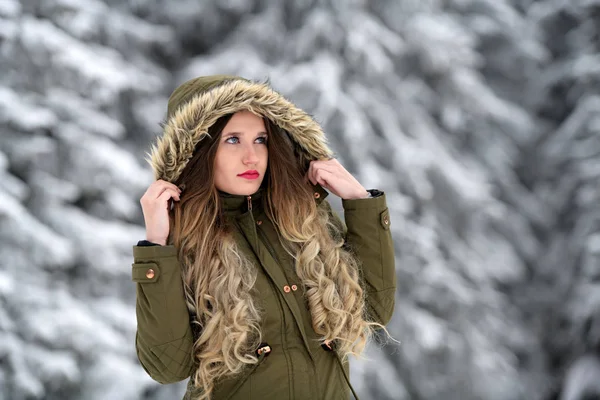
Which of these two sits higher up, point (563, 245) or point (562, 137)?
point (562, 137)

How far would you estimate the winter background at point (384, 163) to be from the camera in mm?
3842

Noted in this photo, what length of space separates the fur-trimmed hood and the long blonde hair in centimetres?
5

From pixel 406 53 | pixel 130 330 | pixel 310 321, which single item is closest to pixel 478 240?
pixel 406 53

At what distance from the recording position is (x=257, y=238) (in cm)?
189

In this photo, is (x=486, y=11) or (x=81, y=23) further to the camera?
(x=486, y=11)

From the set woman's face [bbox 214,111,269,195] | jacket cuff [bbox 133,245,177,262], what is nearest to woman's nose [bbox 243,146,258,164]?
woman's face [bbox 214,111,269,195]

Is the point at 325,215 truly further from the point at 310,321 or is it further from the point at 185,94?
the point at 185,94

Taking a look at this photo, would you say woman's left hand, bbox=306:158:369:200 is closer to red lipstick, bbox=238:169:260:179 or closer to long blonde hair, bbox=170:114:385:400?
long blonde hair, bbox=170:114:385:400

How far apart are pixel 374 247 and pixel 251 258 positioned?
0.35m

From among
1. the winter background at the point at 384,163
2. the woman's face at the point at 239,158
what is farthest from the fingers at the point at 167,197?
the winter background at the point at 384,163

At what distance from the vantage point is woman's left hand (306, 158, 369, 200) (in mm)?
1931

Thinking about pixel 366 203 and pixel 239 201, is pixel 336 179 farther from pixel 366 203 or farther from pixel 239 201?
pixel 239 201

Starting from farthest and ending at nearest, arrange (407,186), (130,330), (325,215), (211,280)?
(407,186) < (130,330) < (325,215) < (211,280)

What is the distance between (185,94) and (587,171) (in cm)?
371
